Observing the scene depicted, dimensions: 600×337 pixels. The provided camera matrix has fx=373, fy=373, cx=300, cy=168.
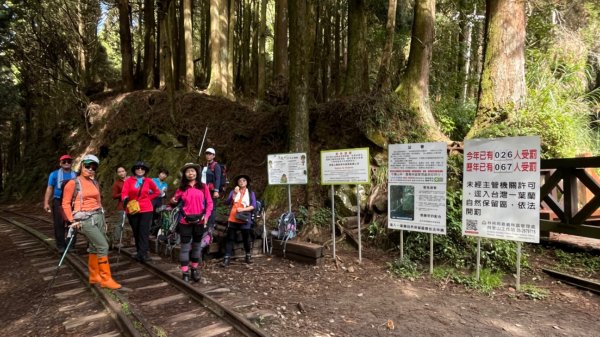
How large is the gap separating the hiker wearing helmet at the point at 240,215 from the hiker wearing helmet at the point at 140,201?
149 centimetres

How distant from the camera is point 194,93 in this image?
1584cm

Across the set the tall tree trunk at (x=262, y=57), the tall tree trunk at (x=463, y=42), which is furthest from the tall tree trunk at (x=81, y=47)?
the tall tree trunk at (x=463, y=42)

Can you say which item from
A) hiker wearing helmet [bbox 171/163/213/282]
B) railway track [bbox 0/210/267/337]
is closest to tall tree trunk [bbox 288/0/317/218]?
hiker wearing helmet [bbox 171/163/213/282]

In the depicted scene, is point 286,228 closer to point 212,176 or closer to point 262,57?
point 212,176

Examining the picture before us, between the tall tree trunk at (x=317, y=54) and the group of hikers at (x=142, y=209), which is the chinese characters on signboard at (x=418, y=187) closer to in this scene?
the group of hikers at (x=142, y=209)

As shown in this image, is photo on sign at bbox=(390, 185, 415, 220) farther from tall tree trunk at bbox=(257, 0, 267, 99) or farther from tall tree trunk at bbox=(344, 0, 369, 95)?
tall tree trunk at bbox=(257, 0, 267, 99)

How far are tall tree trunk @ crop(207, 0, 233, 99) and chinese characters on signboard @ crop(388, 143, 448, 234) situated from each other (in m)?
11.3

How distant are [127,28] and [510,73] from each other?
1818cm

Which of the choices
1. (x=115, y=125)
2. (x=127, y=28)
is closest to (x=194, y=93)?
(x=115, y=125)

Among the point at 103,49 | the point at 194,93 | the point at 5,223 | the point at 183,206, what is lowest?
the point at 5,223

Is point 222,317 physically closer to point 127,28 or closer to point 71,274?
point 71,274

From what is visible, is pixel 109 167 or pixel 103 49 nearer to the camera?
pixel 109 167

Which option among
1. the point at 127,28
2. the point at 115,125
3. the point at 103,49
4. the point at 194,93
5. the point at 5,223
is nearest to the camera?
the point at 5,223

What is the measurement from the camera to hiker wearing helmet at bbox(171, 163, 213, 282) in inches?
234
